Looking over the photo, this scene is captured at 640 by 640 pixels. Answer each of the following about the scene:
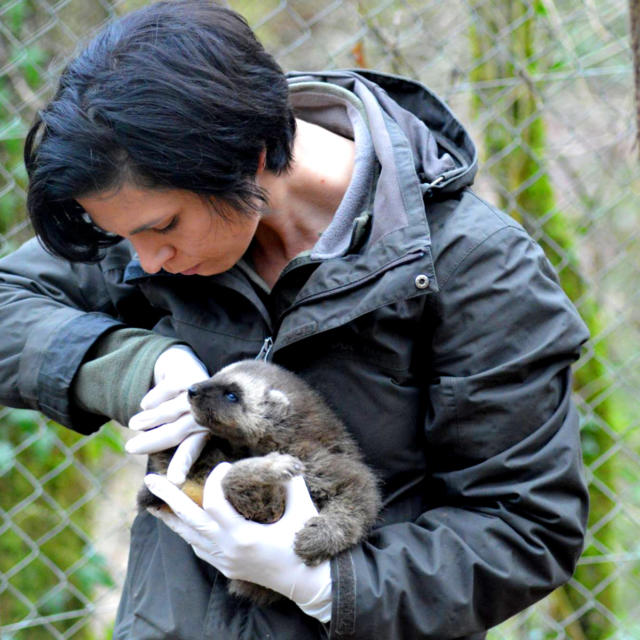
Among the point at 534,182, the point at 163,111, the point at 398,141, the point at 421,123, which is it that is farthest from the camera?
the point at 534,182

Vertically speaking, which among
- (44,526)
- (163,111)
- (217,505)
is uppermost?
(163,111)

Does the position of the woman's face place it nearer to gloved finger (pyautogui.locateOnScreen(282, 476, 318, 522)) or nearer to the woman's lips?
the woman's lips

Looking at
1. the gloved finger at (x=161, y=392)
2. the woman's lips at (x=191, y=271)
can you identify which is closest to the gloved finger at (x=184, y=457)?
the gloved finger at (x=161, y=392)

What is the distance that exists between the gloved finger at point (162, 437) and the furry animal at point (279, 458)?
1.6 inches

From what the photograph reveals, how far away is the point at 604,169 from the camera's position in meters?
4.33

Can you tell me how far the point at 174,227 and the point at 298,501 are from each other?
674 millimetres

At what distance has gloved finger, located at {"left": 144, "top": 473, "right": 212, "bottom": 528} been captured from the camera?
6.42 feet

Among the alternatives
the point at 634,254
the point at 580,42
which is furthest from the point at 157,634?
the point at 634,254

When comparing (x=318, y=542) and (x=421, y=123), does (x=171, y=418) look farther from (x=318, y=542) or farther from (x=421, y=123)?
(x=421, y=123)

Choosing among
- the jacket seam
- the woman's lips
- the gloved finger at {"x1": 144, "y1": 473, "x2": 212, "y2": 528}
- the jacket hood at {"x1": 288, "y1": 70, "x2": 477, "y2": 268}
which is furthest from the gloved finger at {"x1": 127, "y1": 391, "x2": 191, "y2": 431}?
the jacket seam

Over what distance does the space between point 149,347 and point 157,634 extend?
0.66 meters

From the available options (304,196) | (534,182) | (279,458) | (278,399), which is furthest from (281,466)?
(534,182)

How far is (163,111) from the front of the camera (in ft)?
6.16

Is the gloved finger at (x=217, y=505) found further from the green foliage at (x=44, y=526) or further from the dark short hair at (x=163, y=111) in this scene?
the green foliage at (x=44, y=526)
